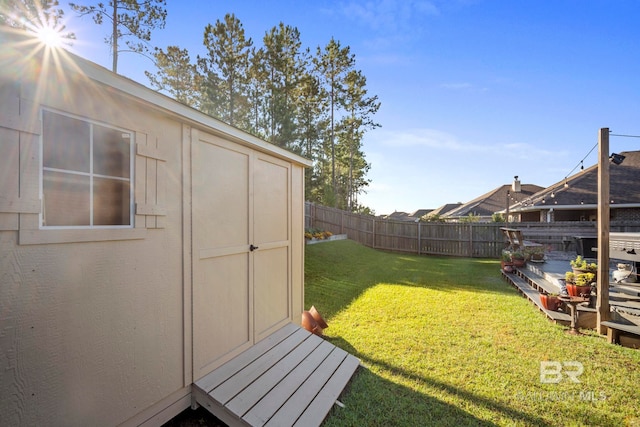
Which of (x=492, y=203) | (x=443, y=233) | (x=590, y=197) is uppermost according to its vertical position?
(x=492, y=203)

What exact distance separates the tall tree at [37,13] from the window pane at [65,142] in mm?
7525

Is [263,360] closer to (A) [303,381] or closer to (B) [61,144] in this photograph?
(A) [303,381]

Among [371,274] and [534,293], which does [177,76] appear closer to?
[371,274]

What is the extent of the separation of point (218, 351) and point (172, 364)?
0.53 metres

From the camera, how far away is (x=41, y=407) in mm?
1617

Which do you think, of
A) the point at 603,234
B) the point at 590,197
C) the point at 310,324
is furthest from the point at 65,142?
the point at 590,197

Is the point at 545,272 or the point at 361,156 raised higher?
the point at 361,156

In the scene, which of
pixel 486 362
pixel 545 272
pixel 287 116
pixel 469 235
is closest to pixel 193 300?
pixel 486 362

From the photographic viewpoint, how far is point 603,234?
13.9ft

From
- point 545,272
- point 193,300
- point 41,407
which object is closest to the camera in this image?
point 41,407

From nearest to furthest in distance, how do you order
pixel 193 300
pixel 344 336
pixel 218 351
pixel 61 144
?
1. pixel 61 144
2. pixel 193 300
3. pixel 218 351
4. pixel 344 336

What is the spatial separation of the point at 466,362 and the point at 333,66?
17.2m

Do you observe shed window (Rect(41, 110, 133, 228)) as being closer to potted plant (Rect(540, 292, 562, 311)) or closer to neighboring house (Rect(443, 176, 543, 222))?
potted plant (Rect(540, 292, 562, 311))

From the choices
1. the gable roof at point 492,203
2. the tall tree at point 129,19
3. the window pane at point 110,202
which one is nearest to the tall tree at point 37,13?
the tall tree at point 129,19
